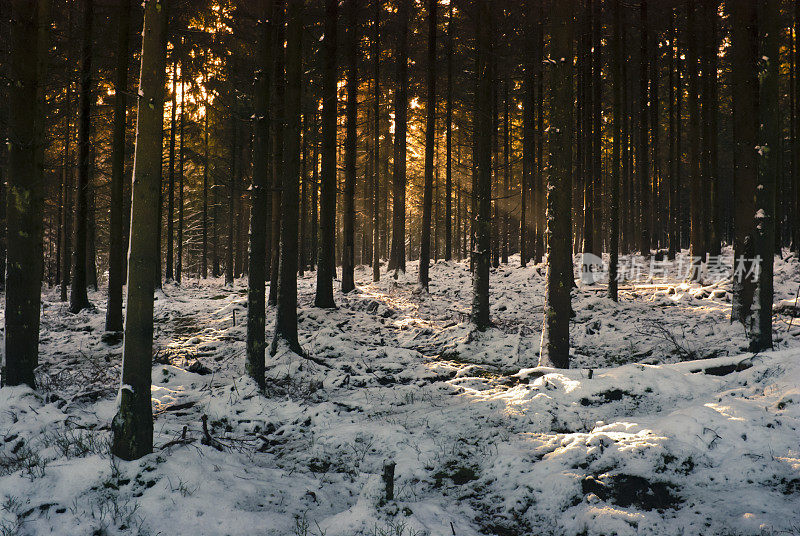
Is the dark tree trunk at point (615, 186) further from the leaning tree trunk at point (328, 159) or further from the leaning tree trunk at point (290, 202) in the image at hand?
the leaning tree trunk at point (290, 202)

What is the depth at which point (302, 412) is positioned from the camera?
6801mm

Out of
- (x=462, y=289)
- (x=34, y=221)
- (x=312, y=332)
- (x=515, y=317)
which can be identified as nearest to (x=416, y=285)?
(x=462, y=289)

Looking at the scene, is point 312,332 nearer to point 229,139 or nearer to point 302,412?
point 302,412

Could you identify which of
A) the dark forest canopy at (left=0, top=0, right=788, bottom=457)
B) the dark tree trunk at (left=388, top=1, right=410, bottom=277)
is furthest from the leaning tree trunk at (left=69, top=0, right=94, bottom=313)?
the dark tree trunk at (left=388, top=1, right=410, bottom=277)

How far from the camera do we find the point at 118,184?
10672mm

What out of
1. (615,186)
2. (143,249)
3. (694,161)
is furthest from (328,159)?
(694,161)

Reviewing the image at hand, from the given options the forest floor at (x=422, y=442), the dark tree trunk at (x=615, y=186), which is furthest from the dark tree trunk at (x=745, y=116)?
the dark tree trunk at (x=615, y=186)

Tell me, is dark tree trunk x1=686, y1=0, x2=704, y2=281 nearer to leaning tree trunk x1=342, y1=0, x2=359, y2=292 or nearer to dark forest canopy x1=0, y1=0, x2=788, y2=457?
dark forest canopy x1=0, y1=0, x2=788, y2=457

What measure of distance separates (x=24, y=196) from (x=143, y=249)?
4005mm

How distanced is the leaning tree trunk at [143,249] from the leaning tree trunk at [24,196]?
3551 mm

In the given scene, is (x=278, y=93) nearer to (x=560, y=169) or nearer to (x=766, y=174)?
(x=560, y=169)

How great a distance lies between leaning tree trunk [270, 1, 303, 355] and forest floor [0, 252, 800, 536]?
2.72ft

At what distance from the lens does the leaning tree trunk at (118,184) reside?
34.4 feet

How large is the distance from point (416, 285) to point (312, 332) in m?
7.75
